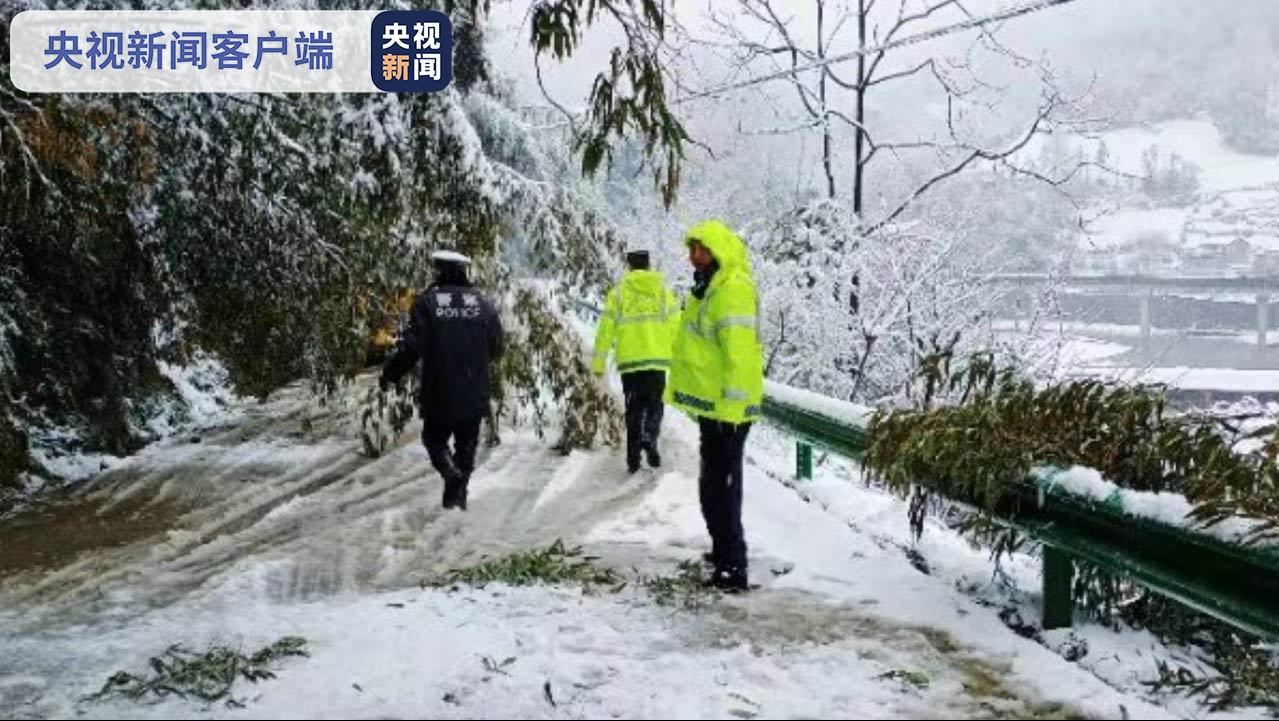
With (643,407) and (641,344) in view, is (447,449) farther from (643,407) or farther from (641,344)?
(641,344)

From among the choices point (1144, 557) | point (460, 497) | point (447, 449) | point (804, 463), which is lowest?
point (460, 497)

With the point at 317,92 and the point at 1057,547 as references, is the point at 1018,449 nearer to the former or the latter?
the point at 1057,547

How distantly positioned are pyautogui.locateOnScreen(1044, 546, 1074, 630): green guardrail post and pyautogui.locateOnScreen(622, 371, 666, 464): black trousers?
492 centimetres

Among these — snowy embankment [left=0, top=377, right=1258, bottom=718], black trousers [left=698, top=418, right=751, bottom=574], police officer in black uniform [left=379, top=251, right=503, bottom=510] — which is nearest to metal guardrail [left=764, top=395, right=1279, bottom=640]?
snowy embankment [left=0, top=377, right=1258, bottom=718]

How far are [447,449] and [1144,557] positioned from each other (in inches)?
200

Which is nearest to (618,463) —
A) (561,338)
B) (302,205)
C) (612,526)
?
(561,338)

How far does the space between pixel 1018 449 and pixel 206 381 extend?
37.1ft

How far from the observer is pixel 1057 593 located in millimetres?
4703

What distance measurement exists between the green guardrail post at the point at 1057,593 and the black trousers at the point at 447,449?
438 cm

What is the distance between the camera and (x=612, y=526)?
7160 millimetres

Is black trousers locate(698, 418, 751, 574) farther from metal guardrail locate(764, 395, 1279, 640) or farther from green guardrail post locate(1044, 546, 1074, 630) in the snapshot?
green guardrail post locate(1044, 546, 1074, 630)

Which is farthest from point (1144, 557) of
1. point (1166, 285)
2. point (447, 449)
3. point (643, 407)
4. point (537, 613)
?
point (1166, 285)

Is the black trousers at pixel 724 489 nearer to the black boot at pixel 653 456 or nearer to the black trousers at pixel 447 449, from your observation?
the black trousers at pixel 447 449

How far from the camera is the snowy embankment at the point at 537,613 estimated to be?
12.7 ft
